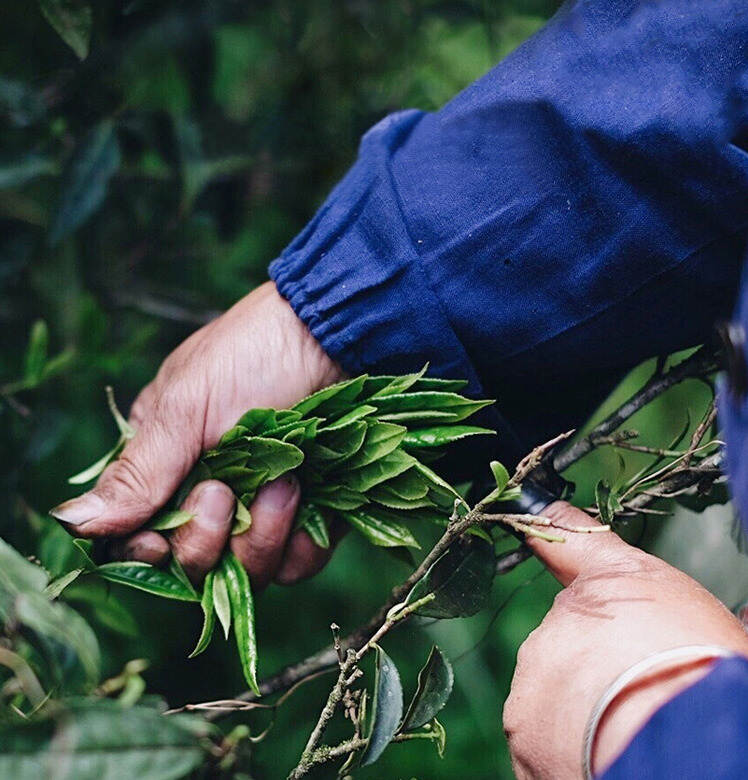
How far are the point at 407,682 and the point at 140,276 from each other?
2.55 ft

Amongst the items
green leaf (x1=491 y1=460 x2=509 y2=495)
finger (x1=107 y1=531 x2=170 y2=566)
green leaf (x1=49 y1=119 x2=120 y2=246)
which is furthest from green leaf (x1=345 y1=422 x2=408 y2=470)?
green leaf (x1=49 y1=119 x2=120 y2=246)

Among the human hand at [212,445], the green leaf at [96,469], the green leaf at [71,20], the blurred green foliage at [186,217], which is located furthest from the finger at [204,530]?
the green leaf at [71,20]

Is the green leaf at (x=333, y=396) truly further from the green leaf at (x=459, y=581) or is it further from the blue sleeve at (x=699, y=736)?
the blue sleeve at (x=699, y=736)

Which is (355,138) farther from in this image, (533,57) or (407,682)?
(407,682)

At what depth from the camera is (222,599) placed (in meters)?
0.83

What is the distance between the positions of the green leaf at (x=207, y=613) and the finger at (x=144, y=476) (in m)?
0.09

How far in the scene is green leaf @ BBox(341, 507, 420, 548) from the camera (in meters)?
0.81

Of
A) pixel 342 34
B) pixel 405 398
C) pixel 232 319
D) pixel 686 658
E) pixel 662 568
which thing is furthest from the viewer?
pixel 342 34

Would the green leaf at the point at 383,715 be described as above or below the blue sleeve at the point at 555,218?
below

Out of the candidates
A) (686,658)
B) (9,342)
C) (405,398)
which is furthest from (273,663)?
(686,658)

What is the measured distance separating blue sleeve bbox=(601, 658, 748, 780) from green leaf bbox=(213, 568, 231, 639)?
14.3 inches

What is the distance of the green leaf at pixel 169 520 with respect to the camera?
0.84 m

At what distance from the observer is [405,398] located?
2.62ft

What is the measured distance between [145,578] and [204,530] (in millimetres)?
66
